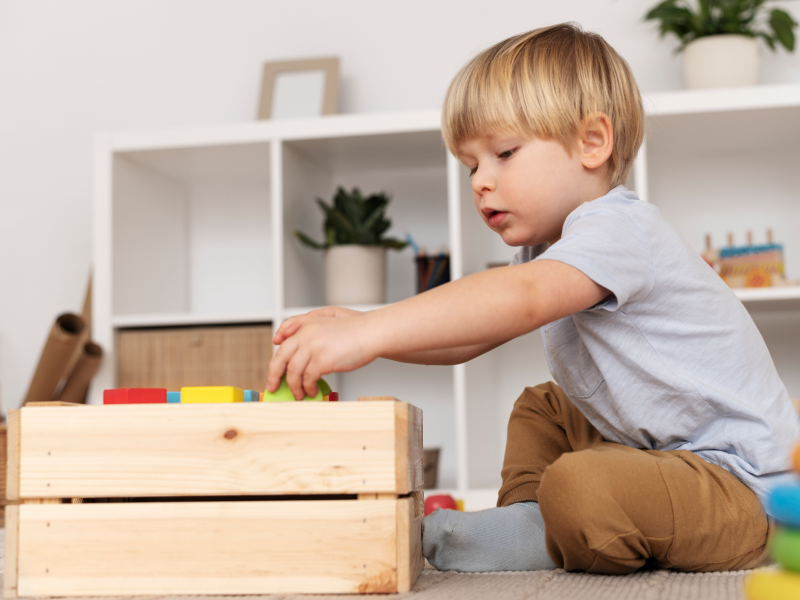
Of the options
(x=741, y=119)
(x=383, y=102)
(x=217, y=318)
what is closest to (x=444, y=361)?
(x=217, y=318)

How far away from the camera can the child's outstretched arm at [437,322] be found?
61 centimetres

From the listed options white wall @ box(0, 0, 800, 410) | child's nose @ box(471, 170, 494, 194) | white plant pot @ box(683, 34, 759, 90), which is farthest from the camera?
white wall @ box(0, 0, 800, 410)

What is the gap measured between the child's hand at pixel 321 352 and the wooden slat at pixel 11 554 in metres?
0.24

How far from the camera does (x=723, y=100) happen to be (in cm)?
153

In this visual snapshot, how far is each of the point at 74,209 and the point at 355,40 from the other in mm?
840

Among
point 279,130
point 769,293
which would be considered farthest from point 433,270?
point 769,293

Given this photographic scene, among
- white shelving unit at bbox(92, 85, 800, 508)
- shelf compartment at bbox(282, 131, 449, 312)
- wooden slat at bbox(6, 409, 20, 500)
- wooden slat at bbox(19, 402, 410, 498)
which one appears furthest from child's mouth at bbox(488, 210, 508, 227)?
shelf compartment at bbox(282, 131, 449, 312)

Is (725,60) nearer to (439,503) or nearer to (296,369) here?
(439,503)

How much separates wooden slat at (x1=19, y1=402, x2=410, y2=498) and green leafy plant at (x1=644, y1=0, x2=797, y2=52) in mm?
1357

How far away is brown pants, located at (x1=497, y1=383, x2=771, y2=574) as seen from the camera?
687 millimetres

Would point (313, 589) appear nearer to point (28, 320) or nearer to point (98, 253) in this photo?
point (98, 253)

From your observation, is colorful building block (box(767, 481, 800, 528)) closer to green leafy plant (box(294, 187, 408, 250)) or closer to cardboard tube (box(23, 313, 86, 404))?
green leafy plant (box(294, 187, 408, 250))

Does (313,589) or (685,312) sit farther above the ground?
(685,312)

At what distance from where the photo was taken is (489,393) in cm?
181
